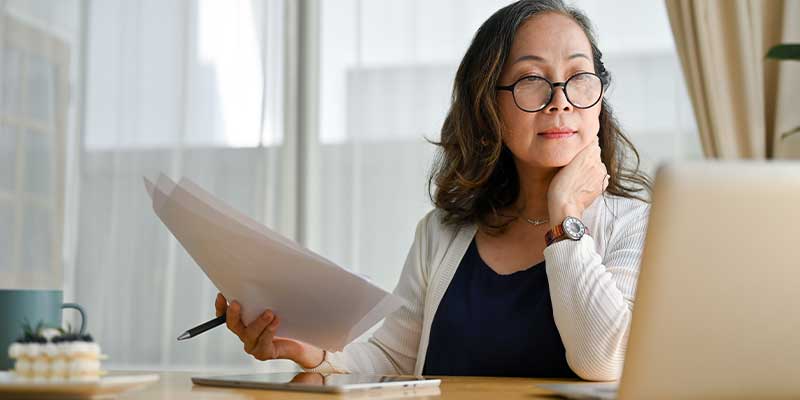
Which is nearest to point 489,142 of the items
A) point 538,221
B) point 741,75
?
point 538,221

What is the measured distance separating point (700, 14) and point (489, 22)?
3.98ft

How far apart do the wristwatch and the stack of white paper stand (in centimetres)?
35

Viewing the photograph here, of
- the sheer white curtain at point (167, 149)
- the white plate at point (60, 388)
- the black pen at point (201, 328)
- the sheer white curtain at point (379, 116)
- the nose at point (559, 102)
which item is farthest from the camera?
the sheer white curtain at point (167, 149)

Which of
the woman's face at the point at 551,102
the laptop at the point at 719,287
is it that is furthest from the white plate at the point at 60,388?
the woman's face at the point at 551,102

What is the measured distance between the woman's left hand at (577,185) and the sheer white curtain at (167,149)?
1.73 meters

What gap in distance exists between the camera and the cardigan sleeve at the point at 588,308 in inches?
51.2

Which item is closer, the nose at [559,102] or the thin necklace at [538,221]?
the nose at [559,102]

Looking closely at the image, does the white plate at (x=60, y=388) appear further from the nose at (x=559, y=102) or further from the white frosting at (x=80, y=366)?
the nose at (x=559, y=102)

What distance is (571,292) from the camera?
4.37 feet

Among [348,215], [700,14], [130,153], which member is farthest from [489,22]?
[130,153]

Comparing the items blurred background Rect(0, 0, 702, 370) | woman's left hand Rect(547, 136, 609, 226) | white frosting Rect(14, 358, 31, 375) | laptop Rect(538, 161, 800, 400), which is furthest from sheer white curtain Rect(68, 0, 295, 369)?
laptop Rect(538, 161, 800, 400)

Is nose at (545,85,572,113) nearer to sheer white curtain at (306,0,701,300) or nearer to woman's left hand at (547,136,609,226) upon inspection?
woman's left hand at (547,136,609,226)

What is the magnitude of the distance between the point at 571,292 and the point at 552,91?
432 millimetres

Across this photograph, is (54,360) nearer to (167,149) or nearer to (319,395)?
(319,395)
